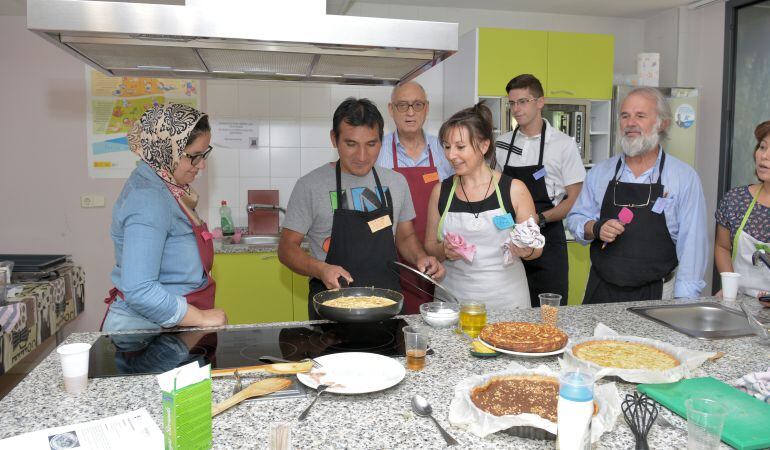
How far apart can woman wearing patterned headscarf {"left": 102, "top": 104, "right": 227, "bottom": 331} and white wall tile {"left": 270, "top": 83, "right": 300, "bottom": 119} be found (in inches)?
102

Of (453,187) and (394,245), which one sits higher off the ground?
(453,187)

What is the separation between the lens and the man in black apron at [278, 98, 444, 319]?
2459mm

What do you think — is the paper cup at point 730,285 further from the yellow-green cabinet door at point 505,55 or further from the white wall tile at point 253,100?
the white wall tile at point 253,100

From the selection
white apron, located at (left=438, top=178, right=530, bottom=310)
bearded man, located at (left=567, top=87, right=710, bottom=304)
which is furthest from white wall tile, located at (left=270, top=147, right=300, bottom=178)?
bearded man, located at (left=567, top=87, right=710, bottom=304)

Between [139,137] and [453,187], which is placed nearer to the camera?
[139,137]

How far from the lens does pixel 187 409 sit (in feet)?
3.60

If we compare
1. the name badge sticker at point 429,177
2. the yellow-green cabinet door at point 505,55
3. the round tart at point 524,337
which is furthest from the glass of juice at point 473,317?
the yellow-green cabinet door at point 505,55

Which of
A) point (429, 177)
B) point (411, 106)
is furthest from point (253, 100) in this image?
point (429, 177)

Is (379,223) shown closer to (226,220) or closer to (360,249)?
(360,249)

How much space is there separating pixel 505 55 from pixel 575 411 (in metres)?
3.82

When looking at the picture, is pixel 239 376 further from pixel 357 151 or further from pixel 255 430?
pixel 357 151

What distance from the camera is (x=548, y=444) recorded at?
1192mm

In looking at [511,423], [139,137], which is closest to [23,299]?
[139,137]

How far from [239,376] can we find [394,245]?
1.23 metres
